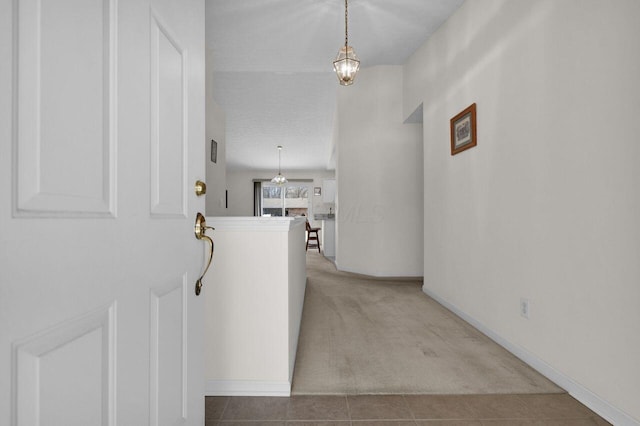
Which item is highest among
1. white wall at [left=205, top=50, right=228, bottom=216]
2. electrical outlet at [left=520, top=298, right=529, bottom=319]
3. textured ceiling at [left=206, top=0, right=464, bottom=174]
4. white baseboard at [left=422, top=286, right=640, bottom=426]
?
textured ceiling at [left=206, top=0, right=464, bottom=174]

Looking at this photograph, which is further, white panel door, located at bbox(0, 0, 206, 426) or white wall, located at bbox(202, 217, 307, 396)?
white wall, located at bbox(202, 217, 307, 396)

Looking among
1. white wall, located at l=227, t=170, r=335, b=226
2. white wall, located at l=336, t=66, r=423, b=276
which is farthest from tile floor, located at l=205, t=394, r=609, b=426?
→ white wall, located at l=227, t=170, r=335, b=226

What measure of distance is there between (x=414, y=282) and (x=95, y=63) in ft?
14.5

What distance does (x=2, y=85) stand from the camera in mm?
408

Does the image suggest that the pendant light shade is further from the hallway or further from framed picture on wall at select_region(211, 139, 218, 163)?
the hallway

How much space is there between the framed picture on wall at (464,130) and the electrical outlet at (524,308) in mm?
1263

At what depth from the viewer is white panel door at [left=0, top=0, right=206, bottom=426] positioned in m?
0.43

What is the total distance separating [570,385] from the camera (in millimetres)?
1707

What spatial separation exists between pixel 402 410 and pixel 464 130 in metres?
2.27

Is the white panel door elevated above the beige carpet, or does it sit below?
above

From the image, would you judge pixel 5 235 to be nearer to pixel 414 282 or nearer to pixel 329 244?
pixel 414 282

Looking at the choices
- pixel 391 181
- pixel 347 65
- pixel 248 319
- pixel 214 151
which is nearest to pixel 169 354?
pixel 248 319

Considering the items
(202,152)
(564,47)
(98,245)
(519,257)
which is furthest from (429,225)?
(98,245)

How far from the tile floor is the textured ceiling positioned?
322 centimetres
